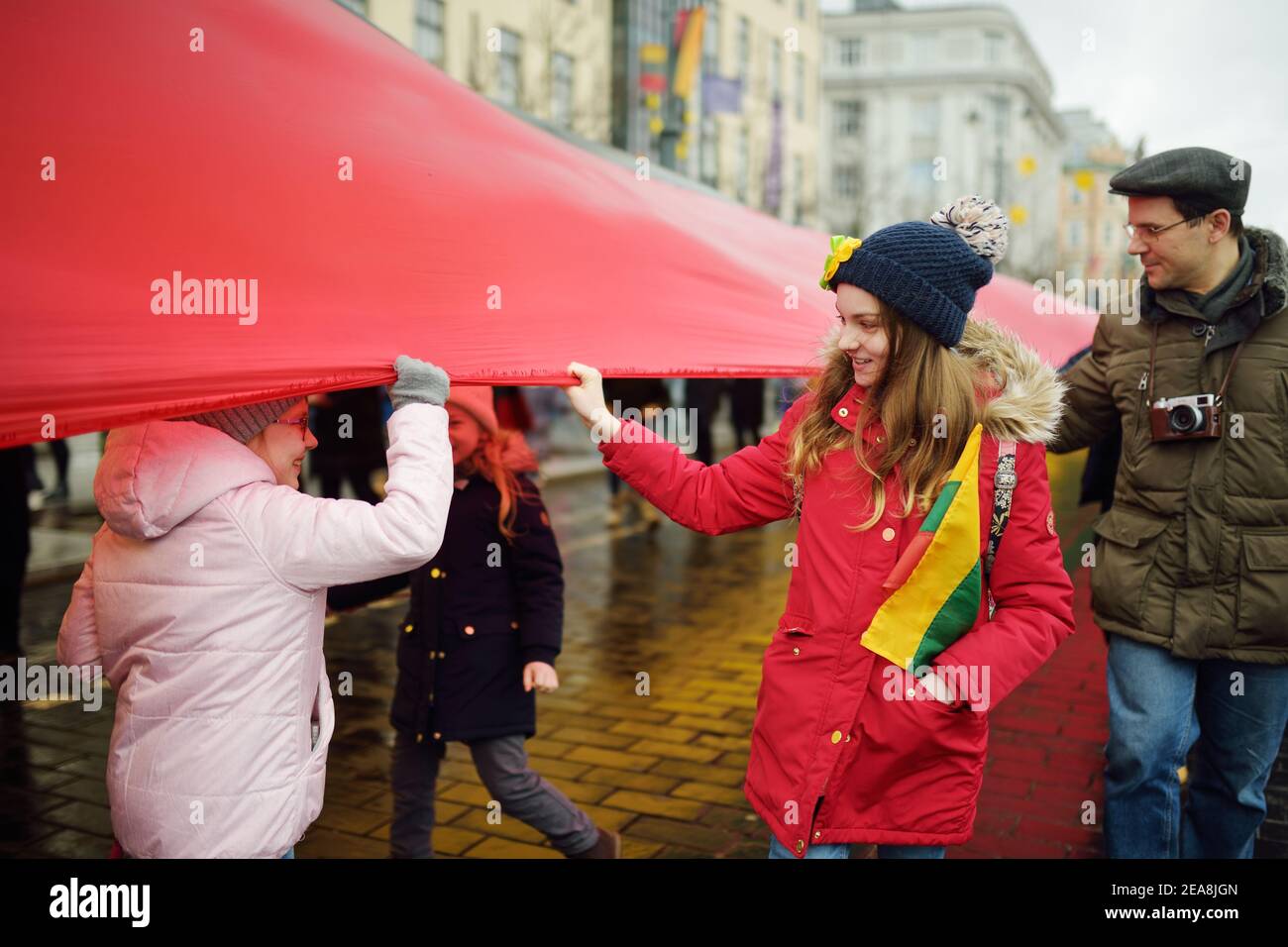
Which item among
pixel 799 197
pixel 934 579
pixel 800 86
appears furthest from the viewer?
pixel 800 86

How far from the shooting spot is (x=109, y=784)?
8.03 feet

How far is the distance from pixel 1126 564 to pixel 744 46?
38.8 metres

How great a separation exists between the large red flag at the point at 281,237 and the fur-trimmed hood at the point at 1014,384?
55 cm

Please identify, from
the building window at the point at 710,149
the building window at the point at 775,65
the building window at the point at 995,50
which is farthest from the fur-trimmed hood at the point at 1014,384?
the building window at the point at 995,50

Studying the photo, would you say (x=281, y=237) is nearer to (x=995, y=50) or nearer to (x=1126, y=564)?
(x=1126, y=564)

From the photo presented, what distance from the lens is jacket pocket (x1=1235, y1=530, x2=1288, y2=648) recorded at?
320cm

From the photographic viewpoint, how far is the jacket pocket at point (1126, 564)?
3.35 meters

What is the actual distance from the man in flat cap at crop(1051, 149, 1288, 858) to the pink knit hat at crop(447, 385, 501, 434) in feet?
6.14

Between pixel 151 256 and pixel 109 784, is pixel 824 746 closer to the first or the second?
pixel 109 784

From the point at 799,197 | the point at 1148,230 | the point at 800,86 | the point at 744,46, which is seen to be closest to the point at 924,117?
the point at 800,86

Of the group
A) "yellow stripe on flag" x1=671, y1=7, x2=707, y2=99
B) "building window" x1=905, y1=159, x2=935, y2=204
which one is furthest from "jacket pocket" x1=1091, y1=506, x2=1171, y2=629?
"building window" x1=905, y1=159, x2=935, y2=204

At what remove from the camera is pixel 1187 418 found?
129 inches
